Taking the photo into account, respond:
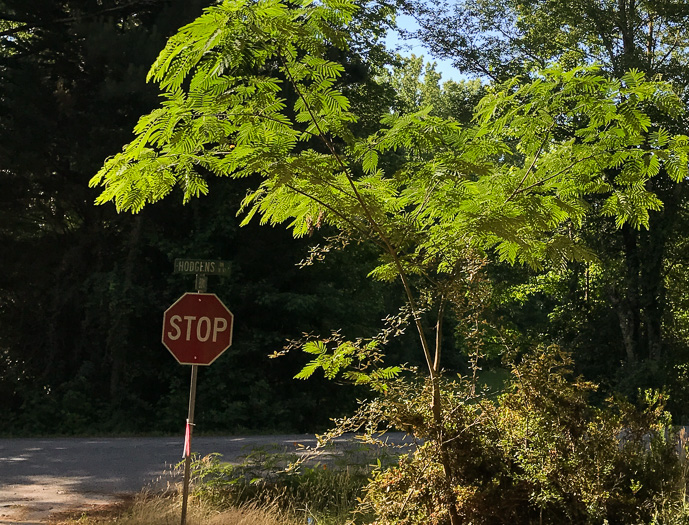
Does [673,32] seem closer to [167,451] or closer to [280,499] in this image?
[167,451]

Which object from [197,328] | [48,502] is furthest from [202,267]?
[48,502]

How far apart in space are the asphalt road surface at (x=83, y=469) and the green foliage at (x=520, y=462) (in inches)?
108

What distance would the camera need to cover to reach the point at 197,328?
749cm

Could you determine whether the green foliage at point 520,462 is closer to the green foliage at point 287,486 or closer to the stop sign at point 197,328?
the green foliage at point 287,486

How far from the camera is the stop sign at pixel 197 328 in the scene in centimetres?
741

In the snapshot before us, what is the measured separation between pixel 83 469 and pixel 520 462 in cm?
755

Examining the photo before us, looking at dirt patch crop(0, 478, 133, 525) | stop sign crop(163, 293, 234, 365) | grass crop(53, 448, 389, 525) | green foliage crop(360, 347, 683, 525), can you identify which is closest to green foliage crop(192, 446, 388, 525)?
grass crop(53, 448, 389, 525)

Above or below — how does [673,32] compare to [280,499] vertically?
above

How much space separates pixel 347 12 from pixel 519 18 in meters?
21.7

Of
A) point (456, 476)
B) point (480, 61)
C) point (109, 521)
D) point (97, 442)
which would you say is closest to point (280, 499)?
point (109, 521)

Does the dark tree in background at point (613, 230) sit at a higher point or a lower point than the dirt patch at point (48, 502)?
higher

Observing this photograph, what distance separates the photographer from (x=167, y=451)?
520 inches

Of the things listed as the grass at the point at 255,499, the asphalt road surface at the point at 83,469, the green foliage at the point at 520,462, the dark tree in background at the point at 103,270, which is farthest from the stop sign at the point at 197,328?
the dark tree in background at the point at 103,270

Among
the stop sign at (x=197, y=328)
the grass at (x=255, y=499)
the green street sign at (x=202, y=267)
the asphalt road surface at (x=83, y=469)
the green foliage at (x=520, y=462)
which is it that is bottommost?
the asphalt road surface at (x=83, y=469)
